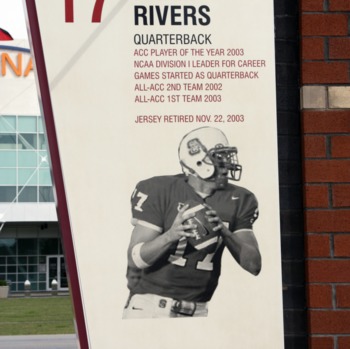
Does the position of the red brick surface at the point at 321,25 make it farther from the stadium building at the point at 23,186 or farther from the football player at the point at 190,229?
the stadium building at the point at 23,186

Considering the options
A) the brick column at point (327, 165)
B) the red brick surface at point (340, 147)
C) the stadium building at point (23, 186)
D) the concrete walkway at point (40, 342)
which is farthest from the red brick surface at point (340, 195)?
the stadium building at point (23, 186)

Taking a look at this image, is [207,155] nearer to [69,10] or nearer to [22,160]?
[69,10]

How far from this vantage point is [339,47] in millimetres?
3830

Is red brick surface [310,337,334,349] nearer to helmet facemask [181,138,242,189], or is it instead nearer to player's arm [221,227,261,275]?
player's arm [221,227,261,275]

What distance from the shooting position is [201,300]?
3748 mm

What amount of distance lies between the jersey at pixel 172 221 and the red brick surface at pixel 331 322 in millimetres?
450

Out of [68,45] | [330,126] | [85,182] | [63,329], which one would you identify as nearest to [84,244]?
[85,182]

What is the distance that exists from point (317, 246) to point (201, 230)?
49 cm

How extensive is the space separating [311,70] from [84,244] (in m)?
1.21

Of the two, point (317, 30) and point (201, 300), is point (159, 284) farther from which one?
point (317, 30)

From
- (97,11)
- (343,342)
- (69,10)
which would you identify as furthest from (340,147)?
(69,10)

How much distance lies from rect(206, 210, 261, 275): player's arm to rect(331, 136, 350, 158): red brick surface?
19.3 inches

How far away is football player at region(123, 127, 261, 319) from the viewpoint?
3744mm

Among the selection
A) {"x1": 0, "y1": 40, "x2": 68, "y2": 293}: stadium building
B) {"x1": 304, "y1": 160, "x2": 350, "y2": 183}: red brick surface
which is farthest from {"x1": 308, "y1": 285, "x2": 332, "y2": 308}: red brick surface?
{"x1": 0, "y1": 40, "x2": 68, "y2": 293}: stadium building
